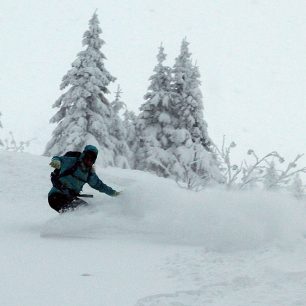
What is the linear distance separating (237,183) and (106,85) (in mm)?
10991

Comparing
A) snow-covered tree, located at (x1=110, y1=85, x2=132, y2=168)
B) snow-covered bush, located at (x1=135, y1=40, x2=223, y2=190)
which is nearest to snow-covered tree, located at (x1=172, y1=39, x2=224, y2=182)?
snow-covered bush, located at (x1=135, y1=40, x2=223, y2=190)

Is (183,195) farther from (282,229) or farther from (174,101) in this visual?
(174,101)

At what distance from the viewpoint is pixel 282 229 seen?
221 inches

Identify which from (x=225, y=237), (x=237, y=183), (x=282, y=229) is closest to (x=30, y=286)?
(x=225, y=237)

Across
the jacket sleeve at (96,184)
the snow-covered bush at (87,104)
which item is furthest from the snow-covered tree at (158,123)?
the jacket sleeve at (96,184)

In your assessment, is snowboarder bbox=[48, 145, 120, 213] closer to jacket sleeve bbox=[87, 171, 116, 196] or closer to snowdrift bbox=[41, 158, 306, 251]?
jacket sleeve bbox=[87, 171, 116, 196]

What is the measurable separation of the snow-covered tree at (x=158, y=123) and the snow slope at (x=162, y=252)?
16.0m

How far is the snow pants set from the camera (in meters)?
7.13

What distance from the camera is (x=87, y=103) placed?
2314 centimetres

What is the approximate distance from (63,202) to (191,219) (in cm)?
210

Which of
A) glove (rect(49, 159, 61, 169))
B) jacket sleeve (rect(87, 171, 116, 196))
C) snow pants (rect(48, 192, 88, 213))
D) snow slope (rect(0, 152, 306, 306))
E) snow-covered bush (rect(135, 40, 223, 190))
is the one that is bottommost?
snow slope (rect(0, 152, 306, 306))

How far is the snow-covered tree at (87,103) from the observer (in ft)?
73.6

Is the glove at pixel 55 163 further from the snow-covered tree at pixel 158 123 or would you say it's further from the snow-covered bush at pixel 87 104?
the snow-covered tree at pixel 158 123

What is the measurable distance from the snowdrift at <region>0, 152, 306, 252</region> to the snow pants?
187 millimetres
